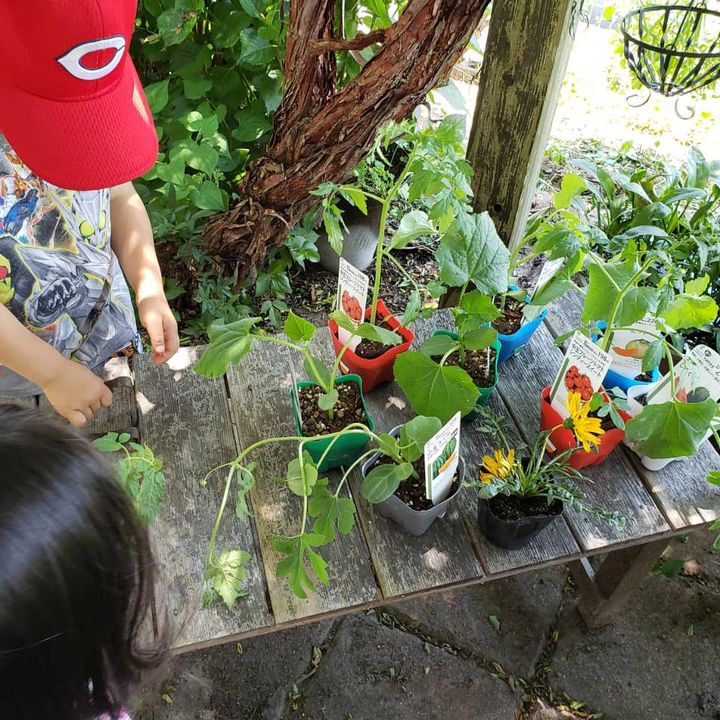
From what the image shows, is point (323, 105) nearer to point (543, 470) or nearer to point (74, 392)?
point (74, 392)

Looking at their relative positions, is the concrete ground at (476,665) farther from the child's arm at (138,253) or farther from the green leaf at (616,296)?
the green leaf at (616,296)

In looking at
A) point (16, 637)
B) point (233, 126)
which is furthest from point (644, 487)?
point (233, 126)

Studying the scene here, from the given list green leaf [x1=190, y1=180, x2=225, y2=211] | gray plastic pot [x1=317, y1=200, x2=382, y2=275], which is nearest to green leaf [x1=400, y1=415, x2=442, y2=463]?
green leaf [x1=190, y1=180, x2=225, y2=211]

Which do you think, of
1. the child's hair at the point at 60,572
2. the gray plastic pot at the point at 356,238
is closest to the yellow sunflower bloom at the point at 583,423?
the child's hair at the point at 60,572

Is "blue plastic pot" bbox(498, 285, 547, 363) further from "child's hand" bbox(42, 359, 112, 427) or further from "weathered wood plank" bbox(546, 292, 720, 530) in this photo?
"child's hand" bbox(42, 359, 112, 427)

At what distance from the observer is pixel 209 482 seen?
1.19 m

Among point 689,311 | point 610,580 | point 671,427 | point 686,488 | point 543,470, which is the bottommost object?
point 610,580

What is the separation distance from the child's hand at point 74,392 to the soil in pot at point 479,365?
2.15ft

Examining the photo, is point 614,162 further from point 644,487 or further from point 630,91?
point 644,487

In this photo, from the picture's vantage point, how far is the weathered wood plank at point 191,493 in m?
1.02

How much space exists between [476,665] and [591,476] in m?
0.75

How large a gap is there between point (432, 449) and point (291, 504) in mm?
309

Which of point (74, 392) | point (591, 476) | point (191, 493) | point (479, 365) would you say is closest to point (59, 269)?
point (74, 392)

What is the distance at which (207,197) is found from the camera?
1838mm
